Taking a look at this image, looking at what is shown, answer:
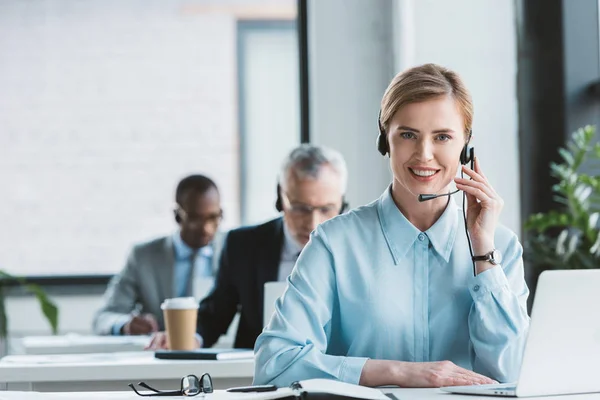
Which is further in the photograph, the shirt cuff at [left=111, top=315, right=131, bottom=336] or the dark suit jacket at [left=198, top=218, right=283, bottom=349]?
the shirt cuff at [left=111, top=315, right=131, bottom=336]

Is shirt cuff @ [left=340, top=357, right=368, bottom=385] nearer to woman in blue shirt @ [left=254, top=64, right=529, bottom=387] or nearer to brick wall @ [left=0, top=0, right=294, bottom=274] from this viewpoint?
woman in blue shirt @ [left=254, top=64, right=529, bottom=387]

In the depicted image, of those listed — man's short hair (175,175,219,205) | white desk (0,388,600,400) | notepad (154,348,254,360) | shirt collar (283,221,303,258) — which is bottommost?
notepad (154,348,254,360)

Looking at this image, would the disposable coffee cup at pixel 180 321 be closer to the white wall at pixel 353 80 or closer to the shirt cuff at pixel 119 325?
the shirt cuff at pixel 119 325

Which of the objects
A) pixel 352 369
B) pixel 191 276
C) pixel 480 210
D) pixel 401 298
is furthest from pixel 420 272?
pixel 191 276

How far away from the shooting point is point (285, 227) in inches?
126

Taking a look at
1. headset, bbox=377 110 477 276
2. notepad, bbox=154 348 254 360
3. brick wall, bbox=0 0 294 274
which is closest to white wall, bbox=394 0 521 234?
brick wall, bbox=0 0 294 274

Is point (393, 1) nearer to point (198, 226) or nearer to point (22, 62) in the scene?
point (198, 226)

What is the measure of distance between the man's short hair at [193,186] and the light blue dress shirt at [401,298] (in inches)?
74.7

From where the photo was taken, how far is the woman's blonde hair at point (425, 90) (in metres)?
2.02

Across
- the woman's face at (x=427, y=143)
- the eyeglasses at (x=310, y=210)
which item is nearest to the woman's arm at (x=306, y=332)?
the woman's face at (x=427, y=143)

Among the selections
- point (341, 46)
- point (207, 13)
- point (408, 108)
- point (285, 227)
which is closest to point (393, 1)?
point (341, 46)

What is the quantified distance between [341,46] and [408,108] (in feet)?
8.99

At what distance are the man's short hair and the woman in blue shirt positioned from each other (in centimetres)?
190

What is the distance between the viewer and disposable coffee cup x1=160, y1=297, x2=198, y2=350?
112 inches
